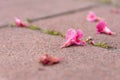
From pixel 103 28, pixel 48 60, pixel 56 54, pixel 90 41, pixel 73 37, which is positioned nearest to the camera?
pixel 48 60

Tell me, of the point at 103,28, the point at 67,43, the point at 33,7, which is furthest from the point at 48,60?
the point at 33,7

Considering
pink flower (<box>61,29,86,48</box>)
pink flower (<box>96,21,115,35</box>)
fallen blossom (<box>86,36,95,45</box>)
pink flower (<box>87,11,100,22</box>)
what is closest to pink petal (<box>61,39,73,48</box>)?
pink flower (<box>61,29,86,48</box>)

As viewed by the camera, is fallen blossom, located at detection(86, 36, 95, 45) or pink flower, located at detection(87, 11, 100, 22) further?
pink flower, located at detection(87, 11, 100, 22)

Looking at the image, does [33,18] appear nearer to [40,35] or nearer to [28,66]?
[40,35]

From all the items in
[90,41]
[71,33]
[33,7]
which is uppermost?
[71,33]

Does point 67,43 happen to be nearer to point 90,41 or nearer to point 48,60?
point 90,41

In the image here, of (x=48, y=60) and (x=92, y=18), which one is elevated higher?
(x=48, y=60)

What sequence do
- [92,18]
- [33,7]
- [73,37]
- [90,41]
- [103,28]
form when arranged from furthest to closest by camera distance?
[33,7] → [92,18] → [103,28] → [90,41] → [73,37]

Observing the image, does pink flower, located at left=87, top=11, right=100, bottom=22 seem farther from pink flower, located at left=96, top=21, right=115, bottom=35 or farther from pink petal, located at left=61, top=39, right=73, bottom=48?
pink petal, located at left=61, top=39, right=73, bottom=48
